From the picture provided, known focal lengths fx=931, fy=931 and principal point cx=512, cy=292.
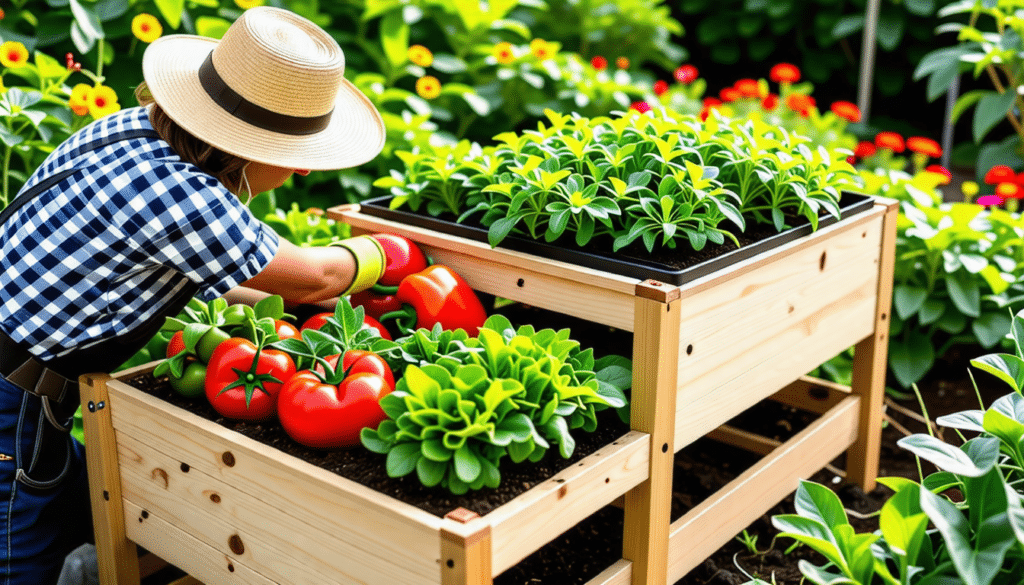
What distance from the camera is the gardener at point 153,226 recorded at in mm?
1430

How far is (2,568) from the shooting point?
1653 millimetres

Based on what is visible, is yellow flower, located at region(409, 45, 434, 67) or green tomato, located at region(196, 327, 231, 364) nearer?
green tomato, located at region(196, 327, 231, 364)

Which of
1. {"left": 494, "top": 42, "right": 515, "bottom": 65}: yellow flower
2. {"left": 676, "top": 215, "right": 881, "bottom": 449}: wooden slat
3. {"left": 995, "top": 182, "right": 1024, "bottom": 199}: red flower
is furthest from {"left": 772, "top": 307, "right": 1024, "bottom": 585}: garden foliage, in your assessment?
{"left": 494, "top": 42, "right": 515, "bottom": 65}: yellow flower

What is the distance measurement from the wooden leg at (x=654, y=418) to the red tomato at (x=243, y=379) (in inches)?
22.6

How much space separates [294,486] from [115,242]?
47cm

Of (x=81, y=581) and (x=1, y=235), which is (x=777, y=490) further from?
(x=1, y=235)

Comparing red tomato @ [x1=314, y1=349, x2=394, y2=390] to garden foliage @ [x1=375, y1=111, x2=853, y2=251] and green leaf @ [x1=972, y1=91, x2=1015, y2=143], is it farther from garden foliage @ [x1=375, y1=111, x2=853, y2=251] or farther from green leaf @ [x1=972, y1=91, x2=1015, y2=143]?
green leaf @ [x1=972, y1=91, x2=1015, y2=143]

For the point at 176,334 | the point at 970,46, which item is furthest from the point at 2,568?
the point at 970,46

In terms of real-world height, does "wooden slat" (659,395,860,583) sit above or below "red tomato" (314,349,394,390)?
below

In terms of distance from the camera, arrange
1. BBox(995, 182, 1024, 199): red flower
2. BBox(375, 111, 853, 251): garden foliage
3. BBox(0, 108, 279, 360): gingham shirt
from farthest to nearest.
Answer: BBox(995, 182, 1024, 199): red flower, BBox(375, 111, 853, 251): garden foliage, BBox(0, 108, 279, 360): gingham shirt

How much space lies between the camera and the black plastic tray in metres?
1.55

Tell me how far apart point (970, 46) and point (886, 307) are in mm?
1783

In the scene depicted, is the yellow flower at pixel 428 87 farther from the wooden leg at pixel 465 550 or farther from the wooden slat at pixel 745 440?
the wooden leg at pixel 465 550

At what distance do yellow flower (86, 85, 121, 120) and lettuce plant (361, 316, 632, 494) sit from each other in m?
1.14
